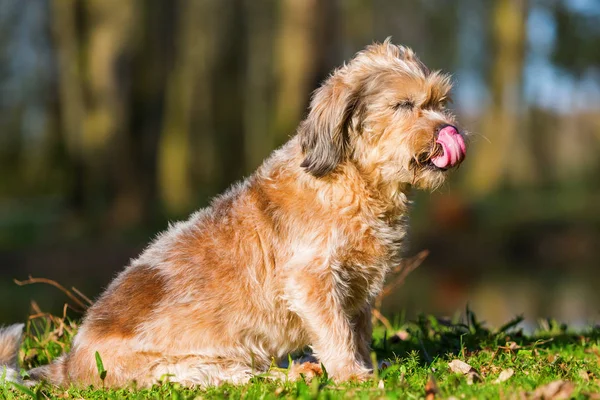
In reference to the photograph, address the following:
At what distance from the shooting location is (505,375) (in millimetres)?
5012

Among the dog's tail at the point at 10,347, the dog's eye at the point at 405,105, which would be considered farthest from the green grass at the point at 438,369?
the dog's eye at the point at 405,105

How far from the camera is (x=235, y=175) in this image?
33.2 meters

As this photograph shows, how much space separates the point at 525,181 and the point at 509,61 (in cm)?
550

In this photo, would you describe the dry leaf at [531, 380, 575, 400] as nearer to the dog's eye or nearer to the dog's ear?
the dog's ear

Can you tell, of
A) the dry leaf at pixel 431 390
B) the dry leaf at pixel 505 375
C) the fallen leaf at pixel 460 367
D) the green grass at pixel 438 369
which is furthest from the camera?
the fallen leaf at pixel 460 367

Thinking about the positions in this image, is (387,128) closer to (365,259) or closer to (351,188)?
(351,188)

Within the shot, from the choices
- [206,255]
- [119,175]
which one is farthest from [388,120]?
[119,175]

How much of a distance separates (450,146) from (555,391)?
5.91 ft

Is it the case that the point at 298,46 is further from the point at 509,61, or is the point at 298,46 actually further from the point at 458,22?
the point at 458,22

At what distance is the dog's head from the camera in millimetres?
5367

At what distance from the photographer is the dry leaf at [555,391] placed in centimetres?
414

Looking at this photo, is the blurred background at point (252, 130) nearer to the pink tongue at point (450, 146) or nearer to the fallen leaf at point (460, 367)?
the pink tongue at point (450, 146)

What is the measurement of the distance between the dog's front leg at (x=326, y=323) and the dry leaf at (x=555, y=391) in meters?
1.32

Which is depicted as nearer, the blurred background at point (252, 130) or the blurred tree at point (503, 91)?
the blurred background at point (252, 130)
